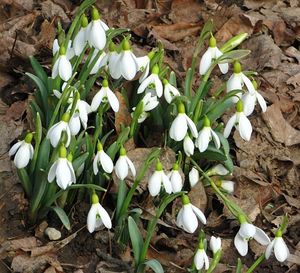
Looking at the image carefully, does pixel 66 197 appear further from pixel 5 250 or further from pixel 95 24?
pixel 95 24

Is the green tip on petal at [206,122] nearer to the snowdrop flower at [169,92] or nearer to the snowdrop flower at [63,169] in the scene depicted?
the snowdrop flower at [169,92]

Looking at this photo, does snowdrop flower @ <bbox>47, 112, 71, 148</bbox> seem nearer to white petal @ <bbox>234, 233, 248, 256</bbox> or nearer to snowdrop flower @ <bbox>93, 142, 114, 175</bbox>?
snowdrop flower @ <bbox>93, 142, 114, 175</bbox>

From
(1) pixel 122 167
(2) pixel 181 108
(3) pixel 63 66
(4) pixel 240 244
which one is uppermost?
(3) pixel 63 66

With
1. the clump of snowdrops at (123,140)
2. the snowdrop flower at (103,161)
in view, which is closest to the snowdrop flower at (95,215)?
the clump of snowdrops at (123,140)

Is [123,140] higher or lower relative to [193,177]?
higher

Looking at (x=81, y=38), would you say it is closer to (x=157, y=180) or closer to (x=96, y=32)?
(x=96, y=32)

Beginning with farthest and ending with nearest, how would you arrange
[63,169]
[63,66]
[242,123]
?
1. [242,123]
2. [63,66]
3. [63,169]

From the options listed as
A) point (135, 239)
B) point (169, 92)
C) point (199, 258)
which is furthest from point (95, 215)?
point (169, 92)
